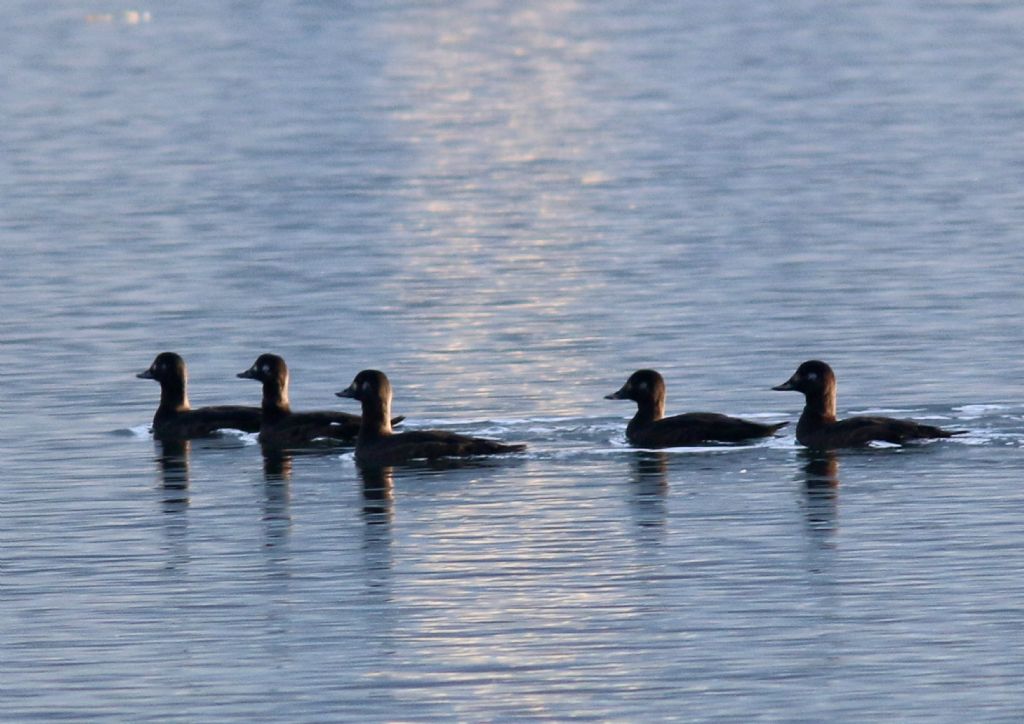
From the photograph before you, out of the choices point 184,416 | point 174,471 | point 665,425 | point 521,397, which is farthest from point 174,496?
point 521,397

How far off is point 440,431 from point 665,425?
2.07 m

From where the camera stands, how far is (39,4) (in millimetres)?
111812

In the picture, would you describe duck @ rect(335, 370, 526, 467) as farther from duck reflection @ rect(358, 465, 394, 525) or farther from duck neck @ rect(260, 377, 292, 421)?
duck neck @ rect(260, 377, 292, 421)

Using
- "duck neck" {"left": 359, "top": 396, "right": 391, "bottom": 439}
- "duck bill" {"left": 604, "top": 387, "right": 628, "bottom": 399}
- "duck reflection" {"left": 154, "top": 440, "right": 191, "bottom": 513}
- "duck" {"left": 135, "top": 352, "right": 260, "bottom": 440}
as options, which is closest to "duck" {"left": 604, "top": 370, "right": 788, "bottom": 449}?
"duck bill" {"left": 604, "top": 387, "right": 628, "bottom": 399}

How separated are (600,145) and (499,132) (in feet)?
12.8

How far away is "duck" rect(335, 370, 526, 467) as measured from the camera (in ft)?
77.4

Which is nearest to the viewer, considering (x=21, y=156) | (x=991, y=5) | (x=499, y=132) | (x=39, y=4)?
(x=21, y=156)

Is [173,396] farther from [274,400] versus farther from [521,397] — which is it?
[521,397]

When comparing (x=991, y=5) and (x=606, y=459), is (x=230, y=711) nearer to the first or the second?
(x=606, y=459)

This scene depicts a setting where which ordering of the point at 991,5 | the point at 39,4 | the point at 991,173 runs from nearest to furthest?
the point at 991,173 < the point at 991,5 < the point at 39,4

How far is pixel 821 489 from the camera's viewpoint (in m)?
22.0

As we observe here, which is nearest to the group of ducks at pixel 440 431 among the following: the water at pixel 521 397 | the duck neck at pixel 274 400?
the duck neck at pixel 274 400

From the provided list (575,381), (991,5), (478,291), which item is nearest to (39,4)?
(991,5)

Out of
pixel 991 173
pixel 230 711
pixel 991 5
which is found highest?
pixel 991 5
